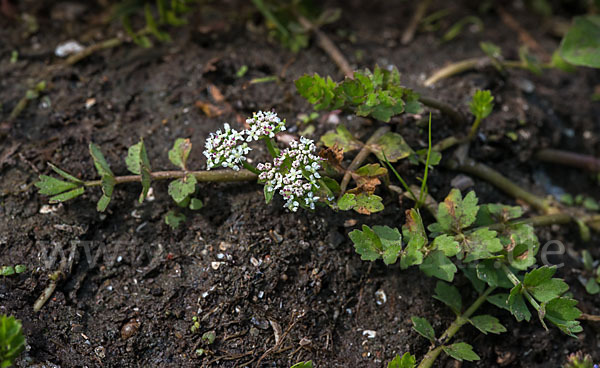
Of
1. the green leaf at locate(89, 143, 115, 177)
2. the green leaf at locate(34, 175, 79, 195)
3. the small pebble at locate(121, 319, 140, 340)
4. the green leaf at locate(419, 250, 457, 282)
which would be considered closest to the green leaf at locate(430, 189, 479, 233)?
the green leaf at locate(419, 250, 457, 282)

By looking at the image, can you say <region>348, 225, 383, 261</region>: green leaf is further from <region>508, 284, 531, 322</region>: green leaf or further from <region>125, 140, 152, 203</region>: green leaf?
<region>125, 140, 152, 203</region>: green leaf

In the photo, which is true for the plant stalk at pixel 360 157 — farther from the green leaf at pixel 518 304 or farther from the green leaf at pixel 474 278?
the green leaf at pixel 518 304

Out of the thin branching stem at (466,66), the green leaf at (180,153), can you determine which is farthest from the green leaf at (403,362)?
the thin branching stem at (466,66)

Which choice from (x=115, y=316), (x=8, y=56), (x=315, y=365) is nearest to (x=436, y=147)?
(x=315, y=365)

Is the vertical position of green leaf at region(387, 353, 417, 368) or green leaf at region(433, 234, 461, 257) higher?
green leaf at region(433, 234, 461, 257)

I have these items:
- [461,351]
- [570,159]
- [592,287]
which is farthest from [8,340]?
[570,159]

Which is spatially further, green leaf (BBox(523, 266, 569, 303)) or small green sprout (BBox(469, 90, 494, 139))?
small green sprout (BBox(469, 90, 494, 139))
